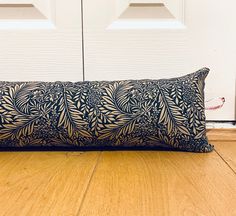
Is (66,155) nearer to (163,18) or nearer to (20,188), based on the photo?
(20,188)

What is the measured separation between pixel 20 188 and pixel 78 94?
0.29 meters

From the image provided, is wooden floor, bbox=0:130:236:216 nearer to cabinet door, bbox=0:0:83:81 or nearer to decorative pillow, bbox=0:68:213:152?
decorative pillow, bbox=0:68:213:152

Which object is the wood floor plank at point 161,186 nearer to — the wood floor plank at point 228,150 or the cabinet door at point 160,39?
the wood floor plank at point 228,150

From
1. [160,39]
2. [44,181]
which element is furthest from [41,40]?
[44,181]

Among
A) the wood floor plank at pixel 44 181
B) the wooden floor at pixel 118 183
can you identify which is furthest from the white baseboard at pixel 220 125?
the wood floor plank at pixel 44 181

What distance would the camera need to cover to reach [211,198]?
2.03 feet

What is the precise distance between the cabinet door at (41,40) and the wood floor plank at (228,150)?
43 cm

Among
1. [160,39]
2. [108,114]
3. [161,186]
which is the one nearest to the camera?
[161,186]

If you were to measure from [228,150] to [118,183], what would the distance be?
385mm

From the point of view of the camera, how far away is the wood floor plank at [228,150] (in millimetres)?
854

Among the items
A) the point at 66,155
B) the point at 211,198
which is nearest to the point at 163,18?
the point at 66,155

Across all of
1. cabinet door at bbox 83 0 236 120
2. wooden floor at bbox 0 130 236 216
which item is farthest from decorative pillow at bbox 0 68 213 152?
cabinet door at bbox 83 0 236 120

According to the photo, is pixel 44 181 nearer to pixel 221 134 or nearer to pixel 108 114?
pixel 108 114

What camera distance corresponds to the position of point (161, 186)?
2.22 ft
